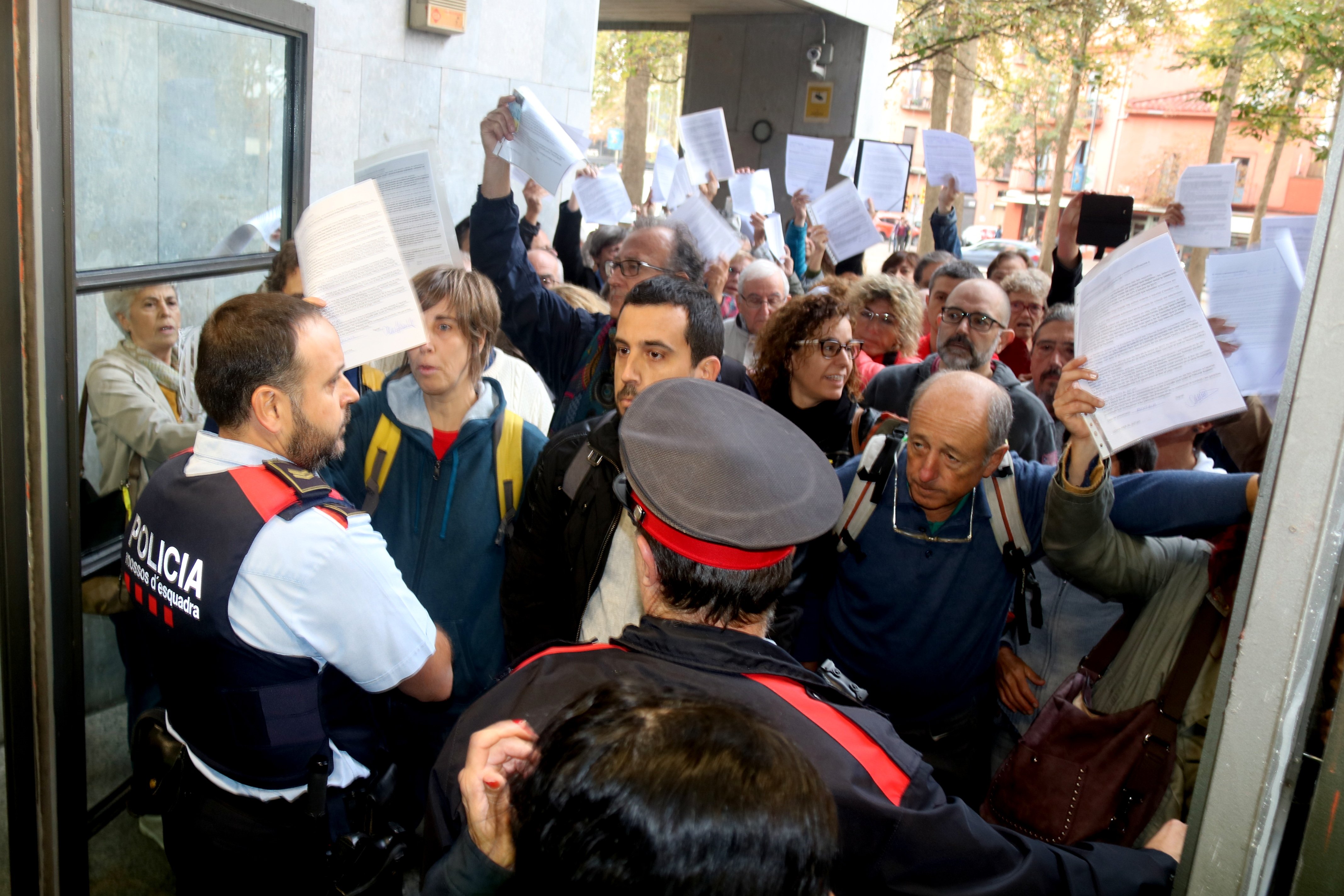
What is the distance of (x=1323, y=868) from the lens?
1.13m

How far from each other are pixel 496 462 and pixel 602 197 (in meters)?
3.30

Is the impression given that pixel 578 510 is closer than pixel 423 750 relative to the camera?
Yes

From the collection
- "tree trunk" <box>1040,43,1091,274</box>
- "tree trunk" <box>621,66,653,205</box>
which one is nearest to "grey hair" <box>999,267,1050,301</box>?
"tree trunk" <box>1040,43,1091,274</box>

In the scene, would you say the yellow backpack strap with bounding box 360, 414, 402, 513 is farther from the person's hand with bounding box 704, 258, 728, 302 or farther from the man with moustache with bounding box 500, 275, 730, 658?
the person's hand with bounding box 704, 258, 728, 302

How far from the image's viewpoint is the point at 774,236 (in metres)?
6.42

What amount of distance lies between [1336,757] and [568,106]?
6.74 m

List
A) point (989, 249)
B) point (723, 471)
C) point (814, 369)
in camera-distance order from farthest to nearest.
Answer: point (989, 249), point (814, 369), point (723, 471)

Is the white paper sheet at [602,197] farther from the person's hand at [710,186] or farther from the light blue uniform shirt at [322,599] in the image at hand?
the light blue uniform shirt at [322,599]

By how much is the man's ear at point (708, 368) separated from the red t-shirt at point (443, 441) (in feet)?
2.29

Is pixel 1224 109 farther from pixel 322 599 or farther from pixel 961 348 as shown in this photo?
pixel 322 599

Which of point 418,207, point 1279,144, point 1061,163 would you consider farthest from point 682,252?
point 1061,163

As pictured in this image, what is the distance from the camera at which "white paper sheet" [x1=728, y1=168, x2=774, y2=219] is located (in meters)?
6.44

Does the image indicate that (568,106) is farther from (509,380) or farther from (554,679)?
(554,679)

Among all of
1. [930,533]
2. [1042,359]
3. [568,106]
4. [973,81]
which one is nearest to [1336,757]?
[930,533]
